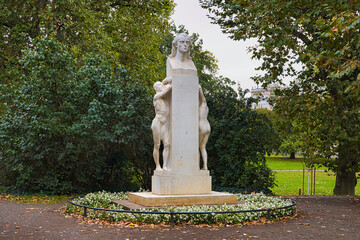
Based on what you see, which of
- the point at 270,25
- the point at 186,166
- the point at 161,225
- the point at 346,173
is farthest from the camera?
the point at 346,173

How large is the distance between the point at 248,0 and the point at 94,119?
23.2 feet

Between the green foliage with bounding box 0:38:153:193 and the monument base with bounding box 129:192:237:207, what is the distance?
218 inches

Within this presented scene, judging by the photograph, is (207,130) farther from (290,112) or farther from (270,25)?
(290,112)

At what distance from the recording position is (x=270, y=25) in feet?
47.9

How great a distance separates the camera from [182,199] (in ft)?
33.7

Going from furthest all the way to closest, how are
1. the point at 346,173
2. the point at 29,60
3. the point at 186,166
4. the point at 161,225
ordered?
1. the point at 346,173
2. the point at 29,60
3. the point at 186,166
4. the point at 161,225

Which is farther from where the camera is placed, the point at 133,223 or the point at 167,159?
the point at 167,159

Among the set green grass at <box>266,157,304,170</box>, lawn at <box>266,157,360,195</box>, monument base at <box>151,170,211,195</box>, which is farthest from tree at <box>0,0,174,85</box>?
green grass at <box>266,157,304,170</box>

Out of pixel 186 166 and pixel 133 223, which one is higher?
pixel 186 166

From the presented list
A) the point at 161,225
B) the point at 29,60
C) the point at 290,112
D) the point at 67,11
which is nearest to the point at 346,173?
the point at 290,112

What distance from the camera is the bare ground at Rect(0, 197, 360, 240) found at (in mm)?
7688

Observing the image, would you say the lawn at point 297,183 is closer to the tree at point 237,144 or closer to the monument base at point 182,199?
the tree at point 237,144

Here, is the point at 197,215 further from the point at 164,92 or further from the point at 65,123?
the point at 65,123

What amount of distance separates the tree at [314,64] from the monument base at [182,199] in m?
4.22
